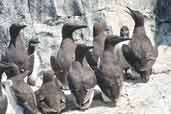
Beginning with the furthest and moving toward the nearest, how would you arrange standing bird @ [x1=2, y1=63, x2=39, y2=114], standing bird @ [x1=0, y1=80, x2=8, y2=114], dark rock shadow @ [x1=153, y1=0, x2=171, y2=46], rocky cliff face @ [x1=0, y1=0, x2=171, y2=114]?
dark rock shadow @ [x1=153, y1=0, x2=171, y2=46] → rocky cliff face @ [x1=0, y1=0, x2=171, y2=114] → standing bird @ [x1=2, y1=63, x2=39, y2=114] → standing bird @ [x1=0, y1=80, x2=8, y2=114]

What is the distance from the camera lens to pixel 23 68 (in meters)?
11.5

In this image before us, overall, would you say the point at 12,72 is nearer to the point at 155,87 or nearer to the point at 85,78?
the point at 85,78

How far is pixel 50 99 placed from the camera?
9.91 meters

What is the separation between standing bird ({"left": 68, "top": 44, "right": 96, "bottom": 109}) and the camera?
1024 cm

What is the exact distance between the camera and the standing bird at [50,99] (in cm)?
995

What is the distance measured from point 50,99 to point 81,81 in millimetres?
677

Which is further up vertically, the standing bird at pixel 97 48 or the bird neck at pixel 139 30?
the bird neck at pixel 139 30

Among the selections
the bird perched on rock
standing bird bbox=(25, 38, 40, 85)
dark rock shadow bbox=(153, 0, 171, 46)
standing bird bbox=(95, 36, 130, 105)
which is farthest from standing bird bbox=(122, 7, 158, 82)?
dark rock shadow bbox=(153, 0, 171, 46)

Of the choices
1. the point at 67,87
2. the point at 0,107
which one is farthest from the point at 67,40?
the point at 0,107

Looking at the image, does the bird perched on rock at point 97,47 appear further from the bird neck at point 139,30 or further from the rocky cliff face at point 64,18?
the rocky cliff face at point 64,18

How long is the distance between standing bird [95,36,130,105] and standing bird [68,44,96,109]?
22 centimetres

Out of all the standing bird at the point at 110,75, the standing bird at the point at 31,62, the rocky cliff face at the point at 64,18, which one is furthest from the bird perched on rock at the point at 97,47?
the rocky cliff face at the point at 64,18

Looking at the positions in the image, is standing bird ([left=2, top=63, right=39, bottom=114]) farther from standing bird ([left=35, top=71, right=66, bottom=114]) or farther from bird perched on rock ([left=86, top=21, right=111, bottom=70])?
bird perched on rock ([left=86, top=21, right=111, bottom=70])

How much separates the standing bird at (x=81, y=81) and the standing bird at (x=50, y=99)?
282 mm
